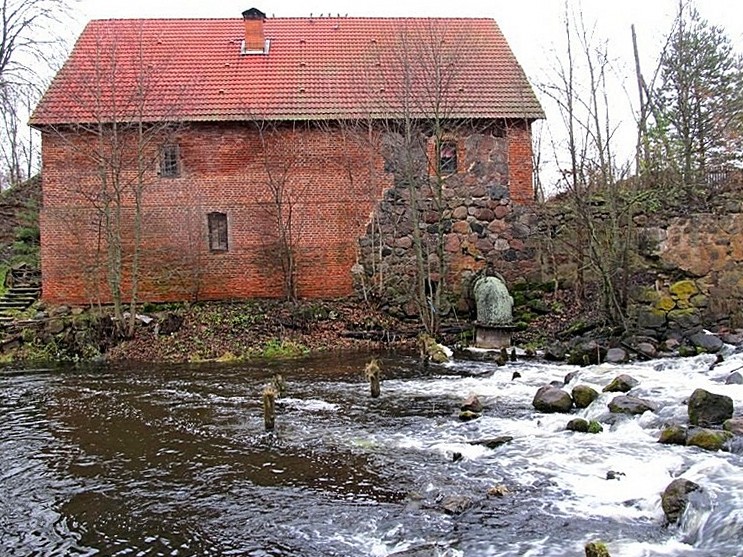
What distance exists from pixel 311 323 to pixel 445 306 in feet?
11.4

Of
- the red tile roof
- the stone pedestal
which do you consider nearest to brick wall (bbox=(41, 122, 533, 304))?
the red tile roof

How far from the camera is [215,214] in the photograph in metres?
19.0

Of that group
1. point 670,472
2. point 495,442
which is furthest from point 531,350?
point 670,472

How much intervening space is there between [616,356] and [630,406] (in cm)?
434

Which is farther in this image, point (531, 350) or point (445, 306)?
point (445, 306)

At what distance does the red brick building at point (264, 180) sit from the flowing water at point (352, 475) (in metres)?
7.97

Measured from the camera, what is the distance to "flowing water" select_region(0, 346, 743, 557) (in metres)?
5.16

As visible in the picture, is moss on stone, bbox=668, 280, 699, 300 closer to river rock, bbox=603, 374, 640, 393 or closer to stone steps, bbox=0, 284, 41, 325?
river rock, bbox=603, 374, 640, 393

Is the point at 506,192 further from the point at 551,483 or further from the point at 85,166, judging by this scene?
the point at 551,483

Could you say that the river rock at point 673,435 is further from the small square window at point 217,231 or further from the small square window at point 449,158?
the small square window at point 217,231

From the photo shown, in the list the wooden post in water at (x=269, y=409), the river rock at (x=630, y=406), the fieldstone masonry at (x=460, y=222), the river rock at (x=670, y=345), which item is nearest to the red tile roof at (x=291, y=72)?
the fieldstone masonry at (x=460, y=222)

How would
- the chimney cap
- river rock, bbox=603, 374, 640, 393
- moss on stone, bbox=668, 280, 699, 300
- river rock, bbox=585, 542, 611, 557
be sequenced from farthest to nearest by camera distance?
the chimney cap, moss on stone, bbox=668, 280, 699, 300, river rock, bbox=603, 374, 640, 393, river rock, bbox=585, 542, 611, 557

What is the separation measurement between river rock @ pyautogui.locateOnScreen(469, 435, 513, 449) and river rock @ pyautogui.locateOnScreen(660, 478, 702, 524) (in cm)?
219

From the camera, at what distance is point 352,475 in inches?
265
